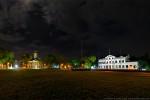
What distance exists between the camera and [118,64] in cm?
14275

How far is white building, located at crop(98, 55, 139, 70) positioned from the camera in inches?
4956

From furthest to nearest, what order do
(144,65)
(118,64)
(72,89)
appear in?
(118,64) → (144,65) → (72,89)

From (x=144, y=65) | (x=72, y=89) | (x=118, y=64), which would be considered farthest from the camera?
(x=118, y=64)

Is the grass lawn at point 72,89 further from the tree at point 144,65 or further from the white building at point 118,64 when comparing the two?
the white building at point 118,64

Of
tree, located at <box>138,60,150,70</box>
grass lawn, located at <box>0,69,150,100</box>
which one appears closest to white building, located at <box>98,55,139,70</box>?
tree, located at <box>138,60,150,70</box>

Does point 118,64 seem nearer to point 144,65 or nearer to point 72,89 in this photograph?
point 144,65

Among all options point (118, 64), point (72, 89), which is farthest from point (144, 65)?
point (72, 89)

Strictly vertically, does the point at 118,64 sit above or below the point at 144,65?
above

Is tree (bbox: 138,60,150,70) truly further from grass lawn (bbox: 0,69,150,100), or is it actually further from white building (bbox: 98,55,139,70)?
grass lawn (bbox: 0,69,150,100)

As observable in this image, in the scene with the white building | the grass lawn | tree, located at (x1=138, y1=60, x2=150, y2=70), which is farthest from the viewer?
the white building

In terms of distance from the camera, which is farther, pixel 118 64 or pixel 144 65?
pixel 118 64

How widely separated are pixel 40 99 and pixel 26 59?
141839 mm

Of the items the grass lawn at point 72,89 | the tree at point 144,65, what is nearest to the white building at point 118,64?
the tree at point 144,65

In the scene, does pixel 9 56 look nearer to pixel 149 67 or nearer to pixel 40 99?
pixel 149 67
